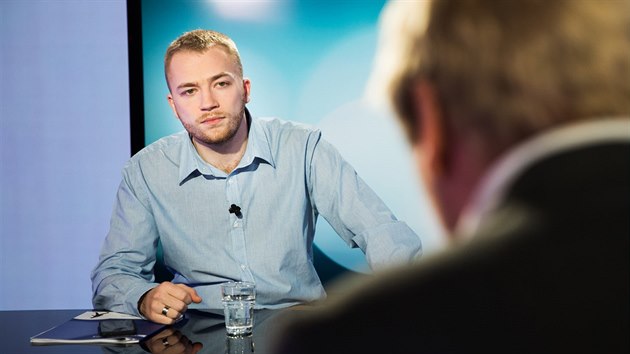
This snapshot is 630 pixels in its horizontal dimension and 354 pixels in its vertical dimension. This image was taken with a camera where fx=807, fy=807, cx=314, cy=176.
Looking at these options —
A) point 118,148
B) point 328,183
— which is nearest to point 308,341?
point 328,183

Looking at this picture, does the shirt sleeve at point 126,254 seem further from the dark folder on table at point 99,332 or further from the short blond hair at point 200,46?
the short blond hair at point 200,46

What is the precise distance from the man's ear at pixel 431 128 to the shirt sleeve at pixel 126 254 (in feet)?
6.23

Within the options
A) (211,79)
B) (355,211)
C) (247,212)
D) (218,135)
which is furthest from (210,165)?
(355,211)

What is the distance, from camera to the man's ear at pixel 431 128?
46 cm

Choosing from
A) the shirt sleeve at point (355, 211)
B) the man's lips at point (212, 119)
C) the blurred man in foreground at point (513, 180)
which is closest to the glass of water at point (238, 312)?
the shirt sleeve at point (355, 211)

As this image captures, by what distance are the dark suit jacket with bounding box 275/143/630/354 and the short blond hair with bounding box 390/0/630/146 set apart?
0.09 feet

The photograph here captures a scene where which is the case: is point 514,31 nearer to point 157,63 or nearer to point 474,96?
point 474,96

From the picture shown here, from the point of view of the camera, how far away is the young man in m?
2.69

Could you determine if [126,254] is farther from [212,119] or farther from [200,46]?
[200,46]

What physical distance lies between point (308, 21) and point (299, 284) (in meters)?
1.48

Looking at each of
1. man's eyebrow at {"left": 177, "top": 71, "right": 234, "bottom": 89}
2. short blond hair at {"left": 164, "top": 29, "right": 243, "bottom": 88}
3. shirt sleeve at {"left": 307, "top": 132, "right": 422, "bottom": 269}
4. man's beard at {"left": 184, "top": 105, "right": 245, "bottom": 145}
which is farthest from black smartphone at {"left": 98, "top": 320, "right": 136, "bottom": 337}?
short blond hair at {"left": 164, "top": 29, "right": 243, "bottom": 88}

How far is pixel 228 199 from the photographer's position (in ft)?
9.36

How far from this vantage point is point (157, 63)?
155 inches

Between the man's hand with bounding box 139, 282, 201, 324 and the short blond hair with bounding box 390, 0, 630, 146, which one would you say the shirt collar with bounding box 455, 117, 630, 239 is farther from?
the man's hand with bounding box 139, 282, 201, 324
